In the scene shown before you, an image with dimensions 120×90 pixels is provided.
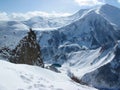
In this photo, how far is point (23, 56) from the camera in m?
53.2

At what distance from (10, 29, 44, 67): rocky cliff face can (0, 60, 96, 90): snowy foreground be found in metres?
27.4

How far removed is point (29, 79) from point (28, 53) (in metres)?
31.9

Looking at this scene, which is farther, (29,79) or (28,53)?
(28,53)

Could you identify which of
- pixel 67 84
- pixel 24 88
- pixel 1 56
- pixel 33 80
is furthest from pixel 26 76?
pixel 1 56

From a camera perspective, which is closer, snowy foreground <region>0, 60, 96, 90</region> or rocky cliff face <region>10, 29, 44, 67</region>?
snowy foreground <region>0, 60, 96, 90</region>

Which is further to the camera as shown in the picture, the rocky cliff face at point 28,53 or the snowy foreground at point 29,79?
the rocky cliff face at point 28,53

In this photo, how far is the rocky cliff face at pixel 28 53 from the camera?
52594mm

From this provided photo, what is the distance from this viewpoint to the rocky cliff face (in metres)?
52.6

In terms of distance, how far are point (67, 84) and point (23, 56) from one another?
30.0 meters

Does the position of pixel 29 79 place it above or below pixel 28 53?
above

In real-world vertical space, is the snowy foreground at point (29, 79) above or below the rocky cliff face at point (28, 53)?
above

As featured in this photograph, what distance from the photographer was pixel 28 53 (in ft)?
174

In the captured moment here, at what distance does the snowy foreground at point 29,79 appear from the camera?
63.3ft

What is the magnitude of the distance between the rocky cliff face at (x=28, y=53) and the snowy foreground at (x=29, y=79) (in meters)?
27.4
